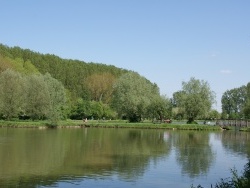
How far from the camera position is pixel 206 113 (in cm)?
8150

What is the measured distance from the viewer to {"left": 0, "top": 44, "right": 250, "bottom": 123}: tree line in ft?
232

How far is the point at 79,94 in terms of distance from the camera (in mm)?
120375

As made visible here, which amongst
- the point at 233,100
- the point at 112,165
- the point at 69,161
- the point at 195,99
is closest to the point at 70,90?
the point at 195,99

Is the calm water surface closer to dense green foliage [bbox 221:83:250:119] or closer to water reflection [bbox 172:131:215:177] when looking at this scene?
water reflection [bbox 172:131:215:177]

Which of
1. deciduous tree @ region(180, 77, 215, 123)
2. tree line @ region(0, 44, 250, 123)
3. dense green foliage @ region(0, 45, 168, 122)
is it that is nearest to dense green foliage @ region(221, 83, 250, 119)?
dense green foliage @ region(0, 45, 168, 122)

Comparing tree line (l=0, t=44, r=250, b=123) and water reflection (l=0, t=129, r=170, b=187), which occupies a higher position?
tree line (l=0, t=44, r=250, b=123)

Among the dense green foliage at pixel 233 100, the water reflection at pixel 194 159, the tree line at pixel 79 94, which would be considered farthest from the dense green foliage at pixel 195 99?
the dense green foliage at pixel 233 100

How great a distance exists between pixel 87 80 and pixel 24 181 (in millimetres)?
102773

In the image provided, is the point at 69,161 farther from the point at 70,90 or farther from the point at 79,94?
the point at 70,90

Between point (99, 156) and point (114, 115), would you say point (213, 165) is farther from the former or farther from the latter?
point (114, 115)

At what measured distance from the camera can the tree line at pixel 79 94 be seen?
70.8m

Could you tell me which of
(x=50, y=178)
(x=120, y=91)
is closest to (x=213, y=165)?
(x=50, y=178)

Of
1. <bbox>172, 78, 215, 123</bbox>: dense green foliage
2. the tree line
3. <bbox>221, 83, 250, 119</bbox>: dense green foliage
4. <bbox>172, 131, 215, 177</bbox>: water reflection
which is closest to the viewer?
<bbox>172, 131, 215, 177</bbox>: water reflection

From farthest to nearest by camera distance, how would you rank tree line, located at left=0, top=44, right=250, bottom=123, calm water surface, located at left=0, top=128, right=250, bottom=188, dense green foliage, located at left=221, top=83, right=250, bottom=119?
dense green foliage, located at left=221, top=83, right=250, bottom=119
tree line, located at left=0, top=44, right=250, bottom=123
calm water surface, located at left=0, top=128, right=250, bottom=188
